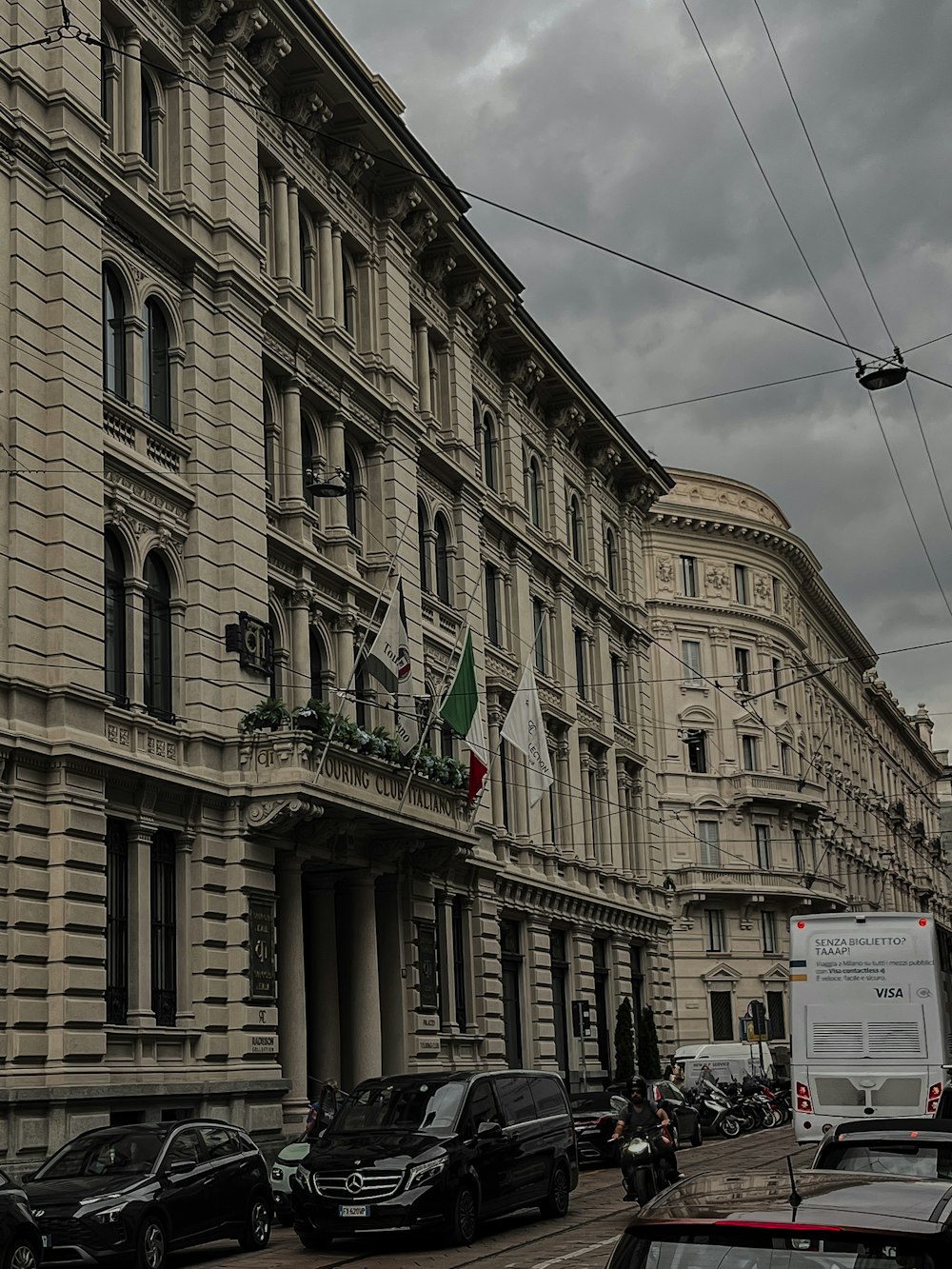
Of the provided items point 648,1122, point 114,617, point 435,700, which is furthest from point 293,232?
point 648,1122

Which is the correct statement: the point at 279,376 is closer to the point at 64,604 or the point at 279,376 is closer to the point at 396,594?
the point at 396,594

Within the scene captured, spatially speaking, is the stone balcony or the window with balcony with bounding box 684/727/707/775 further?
the window with balcony with bounding box 684/727/707/775

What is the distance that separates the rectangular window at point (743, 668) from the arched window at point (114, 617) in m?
50.9

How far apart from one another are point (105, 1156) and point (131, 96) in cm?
1779

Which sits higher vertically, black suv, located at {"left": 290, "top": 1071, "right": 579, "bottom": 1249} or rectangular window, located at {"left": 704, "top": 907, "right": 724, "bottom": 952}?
rectangular window, located at {"left": 704, "top": 907, "right": 724, "bottom": 952}


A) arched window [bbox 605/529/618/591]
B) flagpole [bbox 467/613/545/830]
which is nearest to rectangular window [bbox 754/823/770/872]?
arched window [bbox 605/529/618/591]

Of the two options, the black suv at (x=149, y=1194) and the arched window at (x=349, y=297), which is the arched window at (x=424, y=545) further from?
the black suv at (x=149, y=1194)

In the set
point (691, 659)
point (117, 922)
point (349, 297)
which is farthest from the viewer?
point (691, 659)

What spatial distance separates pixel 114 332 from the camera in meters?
28.2

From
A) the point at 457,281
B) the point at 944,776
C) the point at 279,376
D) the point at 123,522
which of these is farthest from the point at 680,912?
the point at 944,776

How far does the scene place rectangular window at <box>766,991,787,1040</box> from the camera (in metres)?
73.3

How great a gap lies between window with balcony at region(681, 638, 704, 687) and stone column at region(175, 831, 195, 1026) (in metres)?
48.6

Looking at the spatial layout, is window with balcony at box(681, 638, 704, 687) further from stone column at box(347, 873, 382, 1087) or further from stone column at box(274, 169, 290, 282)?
stone column at box(274, 169, 290, 282)

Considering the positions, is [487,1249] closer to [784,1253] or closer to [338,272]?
[784,1253]
